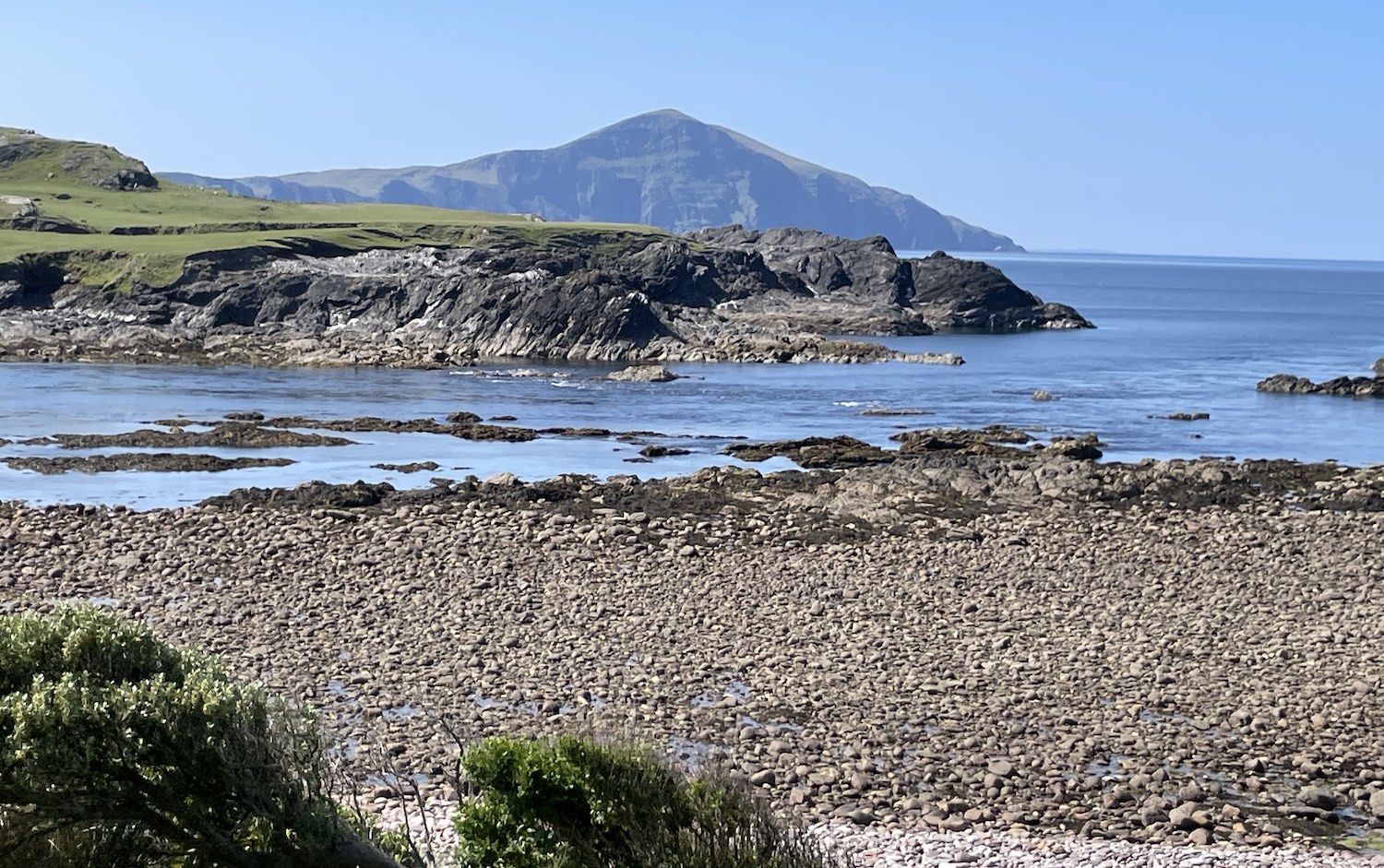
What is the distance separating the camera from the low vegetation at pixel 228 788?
10094mm

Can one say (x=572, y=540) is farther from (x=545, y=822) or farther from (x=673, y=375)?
(x=673, y=375)

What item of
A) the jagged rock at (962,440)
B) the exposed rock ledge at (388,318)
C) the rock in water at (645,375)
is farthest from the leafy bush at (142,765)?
the exposed rock ledge at (388,318)

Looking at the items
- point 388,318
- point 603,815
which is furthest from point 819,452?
point 388,318

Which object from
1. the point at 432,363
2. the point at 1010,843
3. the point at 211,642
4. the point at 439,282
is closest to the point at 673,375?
the point at 432,363

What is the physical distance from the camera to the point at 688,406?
205ft

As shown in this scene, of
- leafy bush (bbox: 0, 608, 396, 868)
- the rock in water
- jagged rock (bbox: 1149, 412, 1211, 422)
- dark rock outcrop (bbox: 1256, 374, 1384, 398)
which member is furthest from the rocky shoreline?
the rock in water

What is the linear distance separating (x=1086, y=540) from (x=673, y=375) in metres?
47.7

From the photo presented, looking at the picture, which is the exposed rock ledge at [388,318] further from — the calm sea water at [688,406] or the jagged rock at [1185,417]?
the jagged rock at [1185,417]

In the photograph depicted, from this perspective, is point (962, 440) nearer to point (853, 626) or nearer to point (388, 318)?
point (853, 626)

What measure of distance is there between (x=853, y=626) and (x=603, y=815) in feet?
39.7

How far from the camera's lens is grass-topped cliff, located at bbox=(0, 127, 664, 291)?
313 feet

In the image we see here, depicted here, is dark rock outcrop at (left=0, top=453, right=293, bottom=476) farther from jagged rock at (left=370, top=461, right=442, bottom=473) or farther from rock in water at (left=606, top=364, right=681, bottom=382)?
rock in water at (left=606, top=364, right=681, bottom=382)

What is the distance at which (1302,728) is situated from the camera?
59.7 ft

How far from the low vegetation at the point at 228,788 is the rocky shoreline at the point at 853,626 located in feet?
14.9
